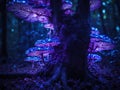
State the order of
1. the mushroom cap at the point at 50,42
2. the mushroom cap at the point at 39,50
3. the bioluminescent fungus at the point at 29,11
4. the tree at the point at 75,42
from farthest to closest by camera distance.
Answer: the bioluminescent fungus at the point at 29,11, the mushroom cap at the point at 39,50, the mushroom cap at the point at 50,42, the tree at the point at 75,42

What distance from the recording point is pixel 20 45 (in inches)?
1083

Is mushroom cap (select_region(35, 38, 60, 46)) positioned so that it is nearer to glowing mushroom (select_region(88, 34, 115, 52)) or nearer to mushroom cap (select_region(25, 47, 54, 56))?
mushroom cap (select_region(25, 47, 54, 56))

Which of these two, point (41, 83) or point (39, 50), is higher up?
point (39, 50)

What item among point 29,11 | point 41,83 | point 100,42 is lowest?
point 41,83

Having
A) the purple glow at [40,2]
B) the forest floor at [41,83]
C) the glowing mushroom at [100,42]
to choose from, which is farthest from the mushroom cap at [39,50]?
the purple glow at [40,2]

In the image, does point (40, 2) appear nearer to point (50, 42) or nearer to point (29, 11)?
point (29, 11)

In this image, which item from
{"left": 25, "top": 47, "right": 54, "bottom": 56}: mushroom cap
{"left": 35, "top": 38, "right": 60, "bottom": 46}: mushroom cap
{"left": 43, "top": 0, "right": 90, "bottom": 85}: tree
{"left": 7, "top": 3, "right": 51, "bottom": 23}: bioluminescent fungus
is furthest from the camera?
{"left": 7, "top": 3, "right": 51, "bottom": 23}: bioluminescent fungus

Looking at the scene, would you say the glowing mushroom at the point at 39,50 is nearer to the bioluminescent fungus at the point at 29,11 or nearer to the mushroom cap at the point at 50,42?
the mushroom cap at the point at 50,42

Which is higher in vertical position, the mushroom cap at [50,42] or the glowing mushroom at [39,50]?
the mushroom cap at [50,42]

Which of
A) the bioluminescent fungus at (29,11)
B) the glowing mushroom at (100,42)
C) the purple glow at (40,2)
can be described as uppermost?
the purple glow at (40,2)

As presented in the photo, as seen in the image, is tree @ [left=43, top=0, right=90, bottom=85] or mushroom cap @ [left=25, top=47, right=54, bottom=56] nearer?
tree @ [left=43, top=0, right=90, bottom=85]

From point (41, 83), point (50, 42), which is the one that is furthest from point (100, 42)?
point (41, 83)

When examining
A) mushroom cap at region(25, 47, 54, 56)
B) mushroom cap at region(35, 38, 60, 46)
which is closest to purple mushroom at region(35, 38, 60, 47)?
mushroom cap at region(35, 38, 60, 46)

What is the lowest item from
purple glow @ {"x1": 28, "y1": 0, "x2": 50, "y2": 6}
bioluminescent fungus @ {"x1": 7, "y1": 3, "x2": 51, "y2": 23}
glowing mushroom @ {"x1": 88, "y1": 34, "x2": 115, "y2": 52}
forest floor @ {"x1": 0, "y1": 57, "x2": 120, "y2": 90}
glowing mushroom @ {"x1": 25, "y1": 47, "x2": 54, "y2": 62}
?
forest floor @ {"x1": 0, "y1": 57, "x2": 120, "y2": 90}
